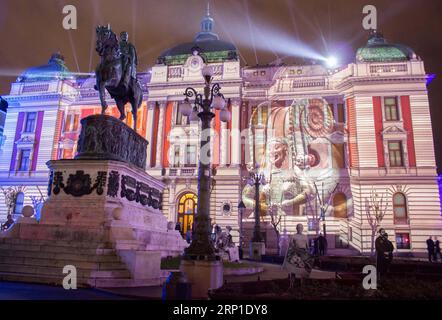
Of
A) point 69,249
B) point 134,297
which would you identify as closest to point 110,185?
point 69,249

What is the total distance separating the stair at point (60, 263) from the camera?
331 inches

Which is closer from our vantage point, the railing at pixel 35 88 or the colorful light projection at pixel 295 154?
the colorful light projection at pixel 295 154

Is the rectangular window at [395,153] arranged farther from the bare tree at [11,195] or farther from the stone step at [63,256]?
the bare tree at [11,195]

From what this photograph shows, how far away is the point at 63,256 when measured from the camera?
940cm

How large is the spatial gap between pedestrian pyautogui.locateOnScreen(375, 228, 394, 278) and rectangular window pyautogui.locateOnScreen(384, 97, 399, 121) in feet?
76.1

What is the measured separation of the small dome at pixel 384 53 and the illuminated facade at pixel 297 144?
93mm

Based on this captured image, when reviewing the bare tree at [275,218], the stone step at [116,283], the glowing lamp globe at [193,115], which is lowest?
the stone step at [116,283]

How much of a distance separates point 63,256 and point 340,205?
25259mm

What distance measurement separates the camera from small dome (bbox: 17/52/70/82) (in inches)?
1529

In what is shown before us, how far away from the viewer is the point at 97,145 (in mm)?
12070

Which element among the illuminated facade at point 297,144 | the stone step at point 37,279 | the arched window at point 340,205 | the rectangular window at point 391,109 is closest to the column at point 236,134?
the illuminated facade at point 297,144
